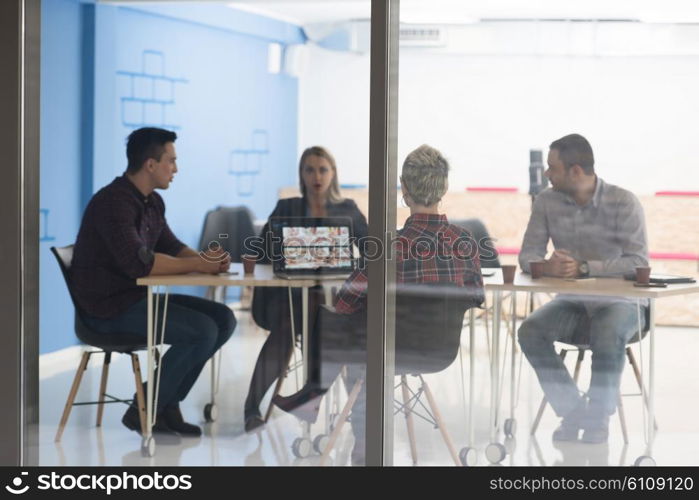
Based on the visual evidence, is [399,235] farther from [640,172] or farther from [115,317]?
[115,317]

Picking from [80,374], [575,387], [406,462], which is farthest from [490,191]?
[80,374]

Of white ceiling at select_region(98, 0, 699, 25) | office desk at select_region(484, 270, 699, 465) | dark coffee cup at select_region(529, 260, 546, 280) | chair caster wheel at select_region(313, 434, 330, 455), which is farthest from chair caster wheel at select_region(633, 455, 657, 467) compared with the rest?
white ceiling at select_region(98, 0, 699, 25)

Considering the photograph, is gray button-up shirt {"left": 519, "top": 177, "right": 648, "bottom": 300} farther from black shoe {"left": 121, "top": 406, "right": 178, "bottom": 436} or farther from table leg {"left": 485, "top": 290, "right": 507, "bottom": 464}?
black shoe {"left": 121, "top": 406, "right": 178, "bottom": 436}

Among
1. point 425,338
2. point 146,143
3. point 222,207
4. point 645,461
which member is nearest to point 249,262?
point 222,207

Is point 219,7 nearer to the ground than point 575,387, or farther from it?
farther from it

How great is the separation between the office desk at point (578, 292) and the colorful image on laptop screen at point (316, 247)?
52 cm

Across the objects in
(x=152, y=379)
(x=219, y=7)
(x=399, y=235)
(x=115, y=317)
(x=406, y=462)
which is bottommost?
(x=406, y=462)

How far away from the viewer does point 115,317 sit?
379 cm

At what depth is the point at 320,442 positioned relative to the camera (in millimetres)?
3713

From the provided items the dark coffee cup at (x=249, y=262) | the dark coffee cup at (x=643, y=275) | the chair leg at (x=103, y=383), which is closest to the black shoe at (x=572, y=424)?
the dark coffee cup at (x=643, y=275)

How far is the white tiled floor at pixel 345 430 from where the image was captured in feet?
11.5

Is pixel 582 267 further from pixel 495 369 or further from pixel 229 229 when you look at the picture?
pixel 229 229

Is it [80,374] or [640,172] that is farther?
[80,374]

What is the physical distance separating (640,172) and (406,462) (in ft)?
4.29
